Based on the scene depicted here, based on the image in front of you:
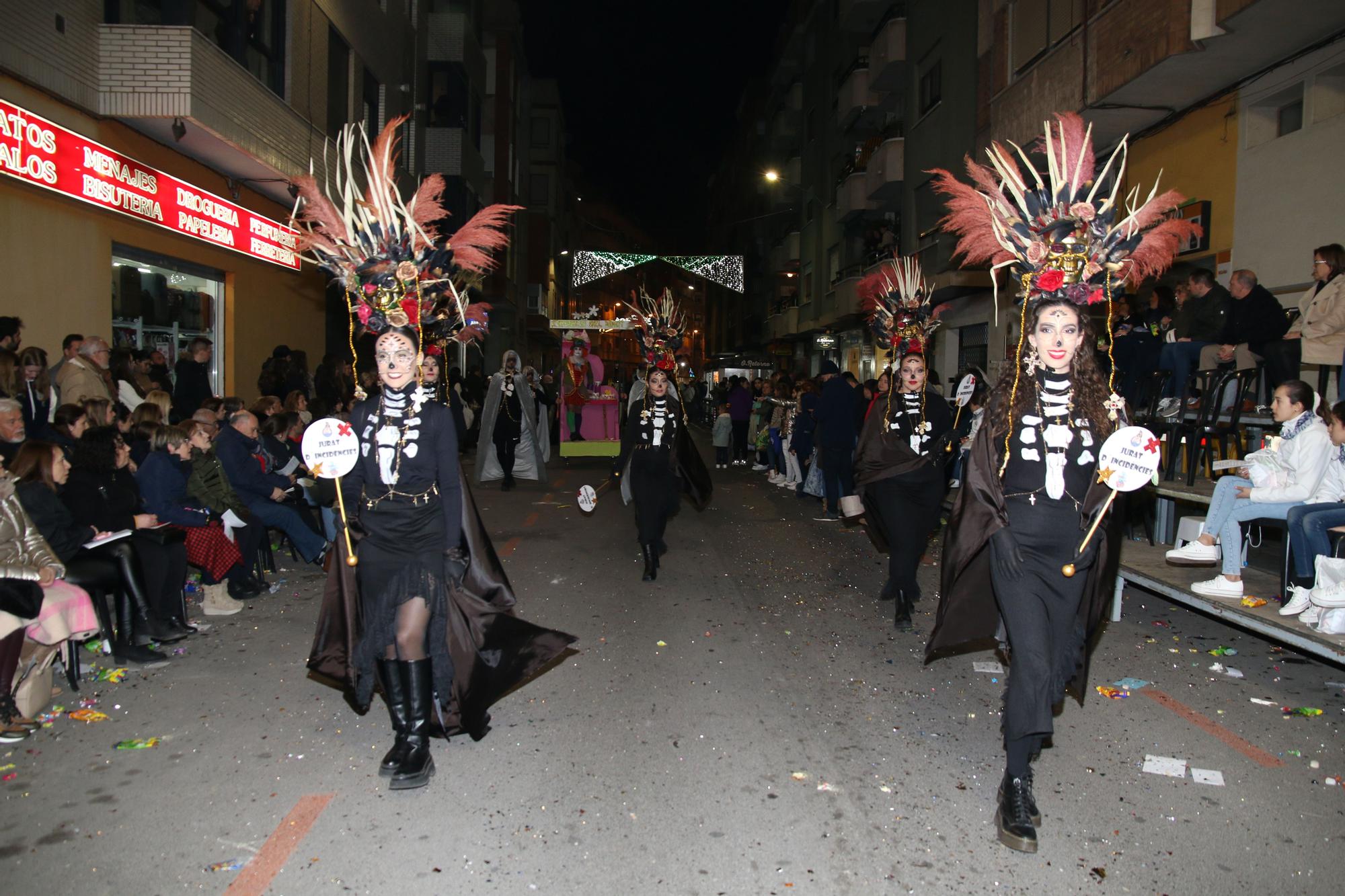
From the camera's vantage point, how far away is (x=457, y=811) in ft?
13.0

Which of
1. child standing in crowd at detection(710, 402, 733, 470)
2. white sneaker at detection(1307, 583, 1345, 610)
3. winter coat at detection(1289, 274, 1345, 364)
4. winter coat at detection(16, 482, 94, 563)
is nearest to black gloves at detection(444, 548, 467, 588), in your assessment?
winter coat at detection(16, 482, 94, 563)

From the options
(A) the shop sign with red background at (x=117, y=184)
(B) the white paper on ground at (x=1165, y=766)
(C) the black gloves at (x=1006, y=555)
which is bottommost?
(B) the white paper on ground at (x=1165, y=766)

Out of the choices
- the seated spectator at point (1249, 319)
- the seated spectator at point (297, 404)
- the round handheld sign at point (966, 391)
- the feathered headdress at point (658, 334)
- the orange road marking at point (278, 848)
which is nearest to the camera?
the orange road marking at point (278, 848)

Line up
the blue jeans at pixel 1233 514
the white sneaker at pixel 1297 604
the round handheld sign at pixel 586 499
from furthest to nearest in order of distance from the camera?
the round handheld sign at pixel 586 499
the blue jeans at pixel 1233 514
the white sneaker at pixel 1297 604

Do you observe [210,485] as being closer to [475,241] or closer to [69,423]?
[69,423]

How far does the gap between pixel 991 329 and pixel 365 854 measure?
1952 centimetres

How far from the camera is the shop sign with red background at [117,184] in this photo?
9695mm

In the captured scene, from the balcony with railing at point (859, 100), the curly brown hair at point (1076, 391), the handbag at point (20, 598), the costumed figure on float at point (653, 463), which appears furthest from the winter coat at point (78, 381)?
the balcony with railing at point (859, 100)

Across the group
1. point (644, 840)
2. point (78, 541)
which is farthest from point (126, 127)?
point (644, 840)

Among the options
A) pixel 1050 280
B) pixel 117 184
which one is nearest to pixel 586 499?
pixel 1050 280

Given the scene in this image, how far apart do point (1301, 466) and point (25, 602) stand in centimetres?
764

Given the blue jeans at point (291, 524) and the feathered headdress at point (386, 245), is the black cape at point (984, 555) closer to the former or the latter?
the feathered headdress at point (386, 245)

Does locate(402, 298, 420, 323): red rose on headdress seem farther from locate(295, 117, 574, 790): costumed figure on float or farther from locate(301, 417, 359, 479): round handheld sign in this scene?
locate(301, 417, 359, 479): round handheld sign

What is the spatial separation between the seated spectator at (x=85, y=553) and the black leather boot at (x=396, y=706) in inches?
98.2
